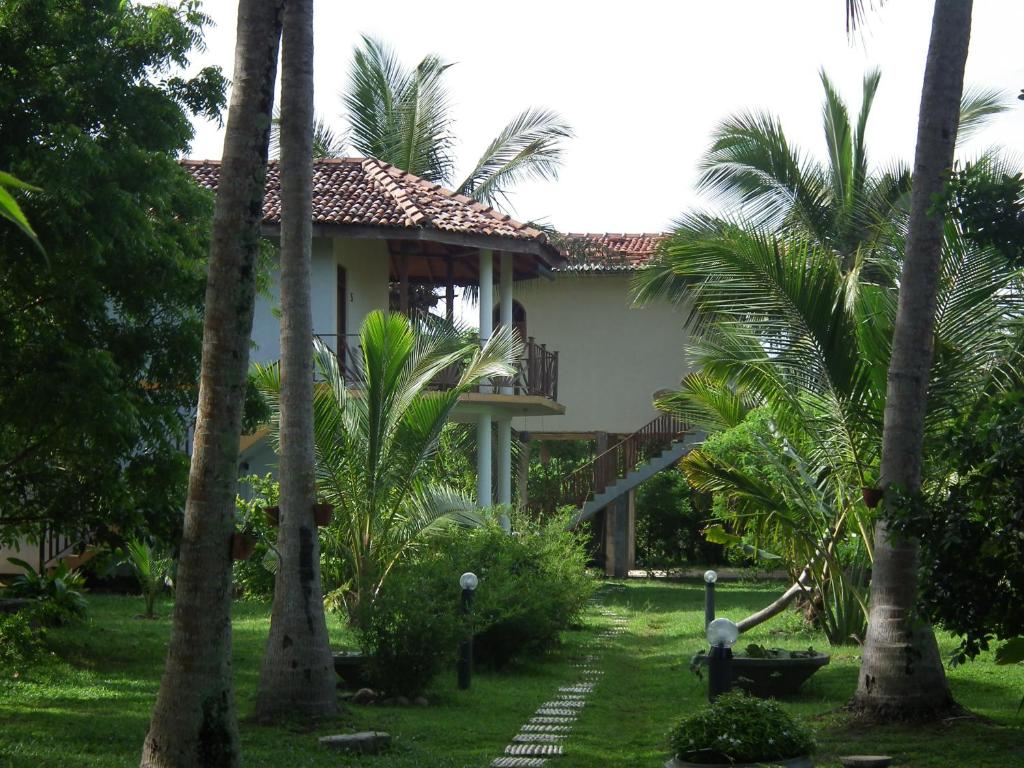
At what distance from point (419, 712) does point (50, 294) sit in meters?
4.42

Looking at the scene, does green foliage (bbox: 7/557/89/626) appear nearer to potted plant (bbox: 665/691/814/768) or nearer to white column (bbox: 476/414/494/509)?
white column (bbox: 476/414/494/509)

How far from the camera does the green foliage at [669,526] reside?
31656mm

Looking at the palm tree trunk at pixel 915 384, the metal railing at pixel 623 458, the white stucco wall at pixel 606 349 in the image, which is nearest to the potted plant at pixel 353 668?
the palm tree trunk at pixel 915 384

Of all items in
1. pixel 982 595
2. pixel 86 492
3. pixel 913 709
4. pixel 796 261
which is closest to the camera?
pixel 982 595

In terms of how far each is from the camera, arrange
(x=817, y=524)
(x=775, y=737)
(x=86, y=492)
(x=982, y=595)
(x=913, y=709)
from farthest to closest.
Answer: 1. (x=817, y=524)
2. (x=86, y=492)
3. (x=913, y=709)
4. (x=982, y=595)
5. (x=775, y=737)

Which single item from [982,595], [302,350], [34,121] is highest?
[34,121]

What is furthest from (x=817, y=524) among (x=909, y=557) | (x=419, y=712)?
(x=419, y=712)

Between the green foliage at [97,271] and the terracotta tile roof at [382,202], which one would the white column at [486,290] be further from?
→ the green foliage at [97,271]

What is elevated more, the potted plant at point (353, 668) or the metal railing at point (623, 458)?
the metal railing at point (623, 458)

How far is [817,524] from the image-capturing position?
44.2ft

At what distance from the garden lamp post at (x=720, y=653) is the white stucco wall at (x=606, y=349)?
19.2 meters

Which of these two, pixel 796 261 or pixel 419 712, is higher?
pixel 796 261

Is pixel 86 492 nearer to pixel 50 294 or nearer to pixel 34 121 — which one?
pixel 50 294

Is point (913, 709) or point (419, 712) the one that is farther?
point (419, 712)
